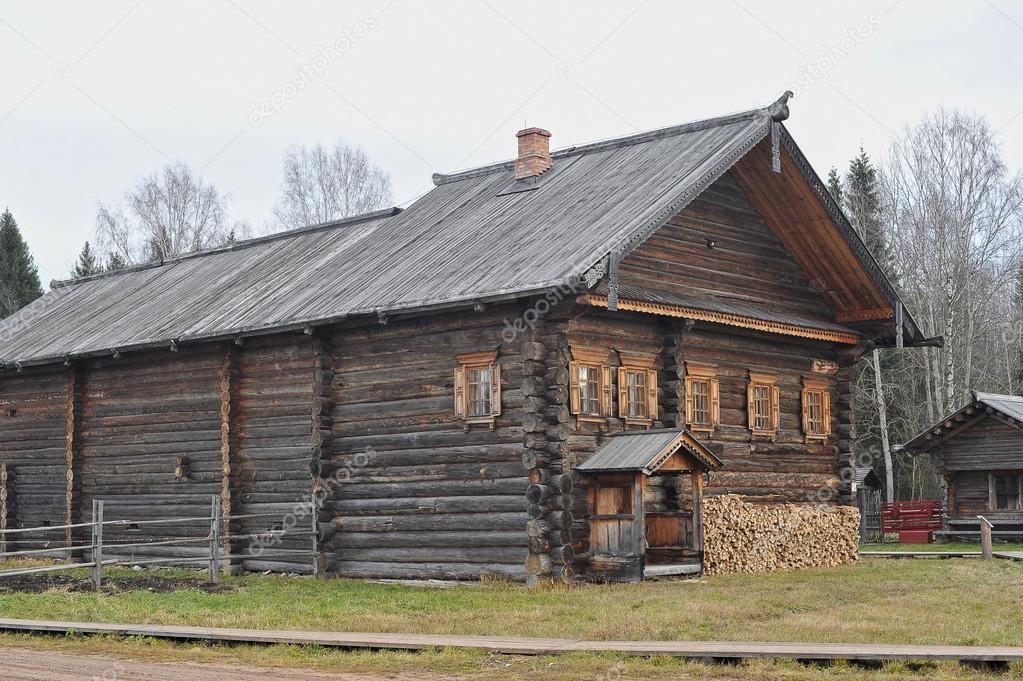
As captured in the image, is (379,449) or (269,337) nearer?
(379,449)

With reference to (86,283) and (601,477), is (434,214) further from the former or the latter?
(86,283)

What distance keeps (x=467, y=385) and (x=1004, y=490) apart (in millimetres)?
23193

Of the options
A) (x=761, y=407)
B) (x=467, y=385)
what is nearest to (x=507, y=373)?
(x=467, y=385)

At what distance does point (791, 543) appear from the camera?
26.2 metres

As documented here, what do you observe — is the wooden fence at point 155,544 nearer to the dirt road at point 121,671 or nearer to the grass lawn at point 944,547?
the dirt road at point 121,671

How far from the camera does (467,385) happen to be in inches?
907

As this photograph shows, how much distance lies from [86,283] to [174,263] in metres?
4.03

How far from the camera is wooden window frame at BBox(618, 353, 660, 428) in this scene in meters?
23.5

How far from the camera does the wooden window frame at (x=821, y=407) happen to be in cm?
2791

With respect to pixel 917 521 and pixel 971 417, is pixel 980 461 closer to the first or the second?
pixel 971 417

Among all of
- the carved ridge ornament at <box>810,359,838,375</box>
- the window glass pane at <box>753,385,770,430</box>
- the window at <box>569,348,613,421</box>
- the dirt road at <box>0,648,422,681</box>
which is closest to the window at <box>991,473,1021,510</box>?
the carved ridge ornament at <box>810,359,838,375</box>

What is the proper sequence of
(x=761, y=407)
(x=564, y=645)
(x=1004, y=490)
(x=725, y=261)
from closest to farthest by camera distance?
(x=564, y=645), (x=725, y=261), (x=761, y=407), (x=1004, y=490)

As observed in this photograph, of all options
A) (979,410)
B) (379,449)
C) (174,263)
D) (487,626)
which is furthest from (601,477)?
(979,410)

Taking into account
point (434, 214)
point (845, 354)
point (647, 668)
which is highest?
point (434, 214)
